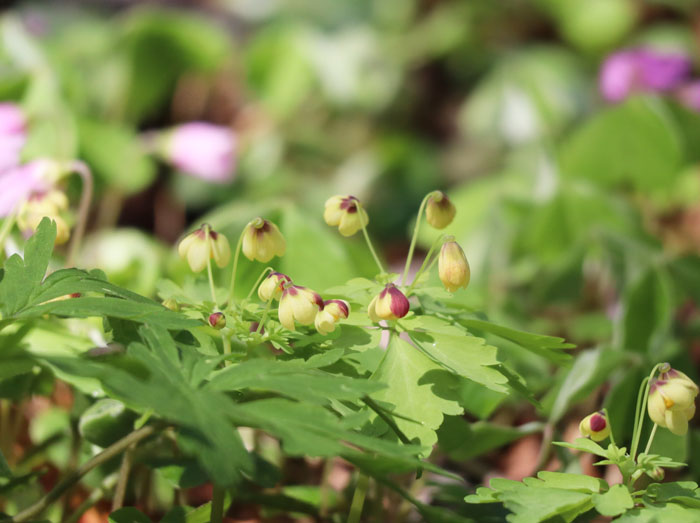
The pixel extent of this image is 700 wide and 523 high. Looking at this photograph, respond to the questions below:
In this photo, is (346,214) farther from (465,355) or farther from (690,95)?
(690,95)

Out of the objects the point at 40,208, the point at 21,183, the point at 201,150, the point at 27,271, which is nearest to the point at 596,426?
the point at 27,271

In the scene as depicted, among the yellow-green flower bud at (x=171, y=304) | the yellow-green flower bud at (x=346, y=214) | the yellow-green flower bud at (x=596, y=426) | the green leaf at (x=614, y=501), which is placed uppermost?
the yellow-green flower bud at (x=346, y=214)

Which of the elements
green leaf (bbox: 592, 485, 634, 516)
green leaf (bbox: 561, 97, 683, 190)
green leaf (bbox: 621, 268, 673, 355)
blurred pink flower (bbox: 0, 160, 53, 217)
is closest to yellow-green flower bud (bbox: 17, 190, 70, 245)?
blurred pink flower (bbox: 0, 160, 53, 217)

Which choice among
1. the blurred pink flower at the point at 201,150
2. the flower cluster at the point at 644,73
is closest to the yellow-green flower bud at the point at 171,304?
the blurred pink flower at the point at 201,150

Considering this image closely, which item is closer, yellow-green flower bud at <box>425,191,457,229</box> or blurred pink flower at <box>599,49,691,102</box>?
yellow-green flower bud at <box>425,191,457,229</box>

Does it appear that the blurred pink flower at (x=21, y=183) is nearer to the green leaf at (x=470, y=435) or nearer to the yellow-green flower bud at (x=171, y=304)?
the yellow-green flower bud at (x=171, y=304)

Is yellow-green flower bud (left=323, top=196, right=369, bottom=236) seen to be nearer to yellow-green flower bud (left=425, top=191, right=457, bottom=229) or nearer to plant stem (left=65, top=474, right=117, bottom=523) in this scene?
yellow-green flower bud (left=425, top=191, right=457, bottom=229)

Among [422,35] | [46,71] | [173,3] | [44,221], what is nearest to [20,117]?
[46,71]
